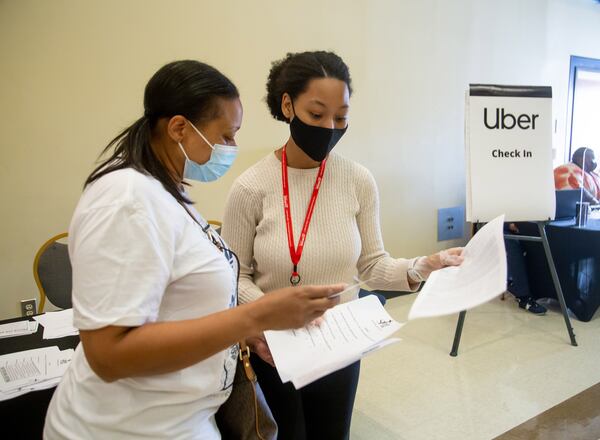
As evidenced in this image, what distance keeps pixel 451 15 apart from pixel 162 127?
11.6 feet

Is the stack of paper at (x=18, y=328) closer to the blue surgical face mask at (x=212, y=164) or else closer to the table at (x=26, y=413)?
the table at (x=26, y=413)

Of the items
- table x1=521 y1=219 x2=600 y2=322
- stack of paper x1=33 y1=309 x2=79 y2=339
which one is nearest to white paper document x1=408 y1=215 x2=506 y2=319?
stack of paper x1=33 y1=309 x2=79 y2=339

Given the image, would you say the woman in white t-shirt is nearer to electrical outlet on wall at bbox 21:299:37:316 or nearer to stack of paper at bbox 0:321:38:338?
stack of paper at bbox 0:321:38:338

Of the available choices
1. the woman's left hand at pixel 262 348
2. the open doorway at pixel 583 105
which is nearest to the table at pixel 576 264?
the open doorway at pixel 583 105

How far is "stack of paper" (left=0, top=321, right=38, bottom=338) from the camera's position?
143 cm

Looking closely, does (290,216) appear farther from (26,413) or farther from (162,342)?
(26,413)

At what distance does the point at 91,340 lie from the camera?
0.65 metres

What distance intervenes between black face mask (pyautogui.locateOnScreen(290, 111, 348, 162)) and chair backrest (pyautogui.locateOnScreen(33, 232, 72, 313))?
54.3 inches

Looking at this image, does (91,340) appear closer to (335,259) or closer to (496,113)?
(335,259)

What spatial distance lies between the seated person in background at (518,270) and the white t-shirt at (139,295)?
3.08m

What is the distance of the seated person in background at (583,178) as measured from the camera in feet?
12.0

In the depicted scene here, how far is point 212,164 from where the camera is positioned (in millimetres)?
974

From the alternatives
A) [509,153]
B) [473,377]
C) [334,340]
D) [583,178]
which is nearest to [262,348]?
[334,340]

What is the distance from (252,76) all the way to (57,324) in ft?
6.17
